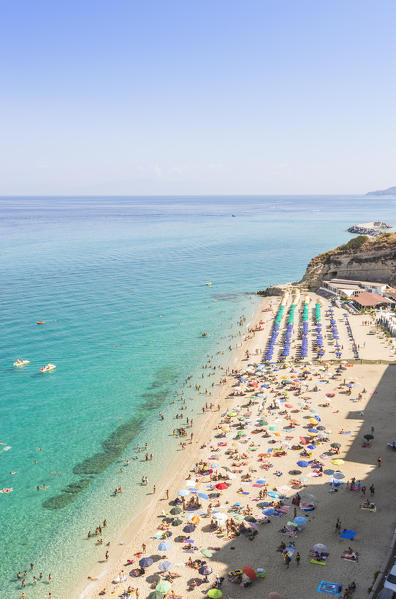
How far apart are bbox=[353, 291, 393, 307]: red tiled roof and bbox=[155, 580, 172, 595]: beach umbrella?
6154 cm

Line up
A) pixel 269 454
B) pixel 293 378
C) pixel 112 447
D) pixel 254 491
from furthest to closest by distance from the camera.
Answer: pixel 293 378 → pixel 112 447 → pixel 269 454 → pixel 254 491

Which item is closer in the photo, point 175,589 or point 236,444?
point 175,589

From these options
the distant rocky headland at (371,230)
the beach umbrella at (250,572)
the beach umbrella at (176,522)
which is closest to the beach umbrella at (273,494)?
the beach umbrella at (176,522)

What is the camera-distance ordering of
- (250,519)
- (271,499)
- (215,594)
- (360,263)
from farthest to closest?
(360,263), (271,499), (250,519), (215,594)

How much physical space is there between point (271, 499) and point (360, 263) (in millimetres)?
70848

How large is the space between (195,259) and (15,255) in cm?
5910


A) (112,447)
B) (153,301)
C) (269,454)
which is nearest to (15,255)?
(153,301)

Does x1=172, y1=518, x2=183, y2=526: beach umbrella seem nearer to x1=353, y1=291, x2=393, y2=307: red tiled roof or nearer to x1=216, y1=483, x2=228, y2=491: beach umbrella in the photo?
x1=216, y1=483, x2=228, y2=491: beach umbrella

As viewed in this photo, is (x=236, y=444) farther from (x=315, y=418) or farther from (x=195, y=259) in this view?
(x=195, y=259)

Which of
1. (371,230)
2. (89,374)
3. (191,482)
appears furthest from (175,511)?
(371,230)

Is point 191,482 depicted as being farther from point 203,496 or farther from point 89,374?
point 89,374

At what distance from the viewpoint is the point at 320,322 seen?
68500 millimetres

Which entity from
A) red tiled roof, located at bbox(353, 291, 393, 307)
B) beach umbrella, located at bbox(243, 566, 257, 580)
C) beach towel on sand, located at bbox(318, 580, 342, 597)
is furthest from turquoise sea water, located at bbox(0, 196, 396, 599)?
red tiled roof, located at bbox(353, 291, 393, 307)

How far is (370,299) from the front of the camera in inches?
3014
